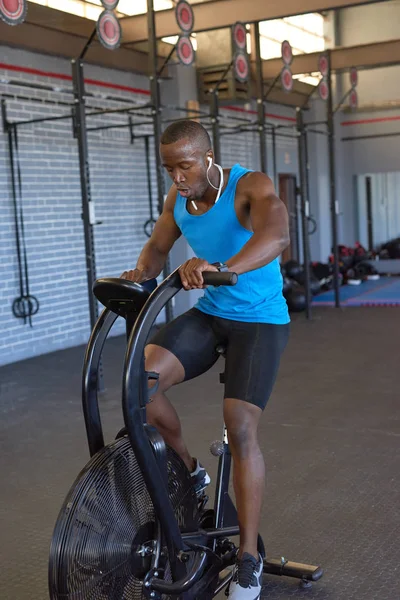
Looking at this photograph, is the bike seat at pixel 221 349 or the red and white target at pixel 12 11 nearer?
the bike seat at pixel 221 349

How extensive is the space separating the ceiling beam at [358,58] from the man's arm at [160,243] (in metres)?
7.86

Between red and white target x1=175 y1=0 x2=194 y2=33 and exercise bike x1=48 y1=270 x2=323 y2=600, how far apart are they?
16.7 feet

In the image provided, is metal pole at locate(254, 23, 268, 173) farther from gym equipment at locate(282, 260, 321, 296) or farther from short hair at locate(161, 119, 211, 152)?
short hair at locate(161, 119, 211, 152)

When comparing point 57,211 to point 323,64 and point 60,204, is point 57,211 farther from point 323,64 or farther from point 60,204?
point 323,64

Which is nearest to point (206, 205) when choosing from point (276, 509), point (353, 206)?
point (276, 509)

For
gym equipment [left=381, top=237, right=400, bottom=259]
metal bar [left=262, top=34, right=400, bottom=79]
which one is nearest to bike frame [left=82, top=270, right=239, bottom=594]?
metal bar [left=262, top=34, right=400, bottom=79]

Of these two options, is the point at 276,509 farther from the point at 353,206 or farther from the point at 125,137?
the point at 353,206

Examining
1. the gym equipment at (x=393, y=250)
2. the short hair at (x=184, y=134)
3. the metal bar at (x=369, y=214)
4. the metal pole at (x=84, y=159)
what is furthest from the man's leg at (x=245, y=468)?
the metal bar at (x=369, y=214)

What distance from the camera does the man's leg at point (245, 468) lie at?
6.85ft

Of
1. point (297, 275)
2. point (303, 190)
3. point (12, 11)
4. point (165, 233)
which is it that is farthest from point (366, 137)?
point (165, 233)

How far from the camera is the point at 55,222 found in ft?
24.2

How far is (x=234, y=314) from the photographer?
2230 mm

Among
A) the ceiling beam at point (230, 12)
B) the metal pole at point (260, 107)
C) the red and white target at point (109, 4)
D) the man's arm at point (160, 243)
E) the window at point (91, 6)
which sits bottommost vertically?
the man's arm at point (160, 243)

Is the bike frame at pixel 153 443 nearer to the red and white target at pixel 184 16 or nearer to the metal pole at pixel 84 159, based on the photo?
the metal pole at pixel 84 159
